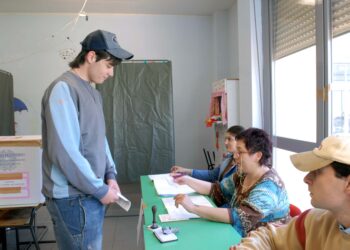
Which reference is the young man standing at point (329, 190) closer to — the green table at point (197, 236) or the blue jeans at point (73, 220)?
the green table at point (197, 236)

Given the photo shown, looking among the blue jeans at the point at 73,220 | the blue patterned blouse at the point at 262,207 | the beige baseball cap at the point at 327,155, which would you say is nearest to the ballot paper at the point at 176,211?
the blue patterned blouse at the point at 262,207

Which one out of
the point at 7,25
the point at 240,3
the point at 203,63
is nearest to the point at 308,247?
the point at 240,3

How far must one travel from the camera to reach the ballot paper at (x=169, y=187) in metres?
2.05

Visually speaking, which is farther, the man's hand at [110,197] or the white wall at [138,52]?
the white wall at [138,52]

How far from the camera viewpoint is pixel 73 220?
131 centimetres

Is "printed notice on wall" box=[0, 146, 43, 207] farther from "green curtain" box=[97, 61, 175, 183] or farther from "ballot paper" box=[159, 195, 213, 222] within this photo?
"green curtain" box=[97, 61, 175, 183]

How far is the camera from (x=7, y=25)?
4168 millimetres

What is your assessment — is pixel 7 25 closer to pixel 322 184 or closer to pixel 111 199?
pixel 111 199

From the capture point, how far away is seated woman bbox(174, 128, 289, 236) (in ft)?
4.73

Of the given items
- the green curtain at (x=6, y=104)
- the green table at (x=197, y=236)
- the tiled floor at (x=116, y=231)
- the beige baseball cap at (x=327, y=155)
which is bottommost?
the tiled floor at (x=116, y=231)

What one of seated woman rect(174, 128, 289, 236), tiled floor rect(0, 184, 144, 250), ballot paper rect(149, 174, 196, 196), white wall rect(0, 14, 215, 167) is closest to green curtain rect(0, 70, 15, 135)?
white wall rect(0, 14, 215, 167)

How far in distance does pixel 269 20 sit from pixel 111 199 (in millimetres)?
2659

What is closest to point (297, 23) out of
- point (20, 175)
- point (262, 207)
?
point (262, 207)

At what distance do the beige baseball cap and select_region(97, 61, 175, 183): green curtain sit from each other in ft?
9.78
